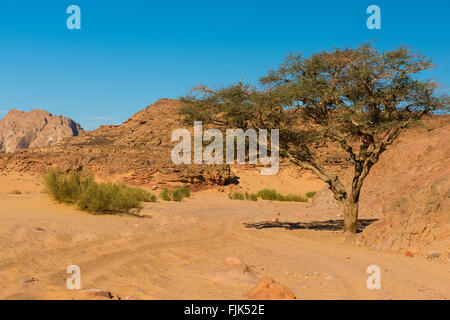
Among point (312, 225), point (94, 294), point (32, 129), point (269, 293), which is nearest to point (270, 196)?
point (312, 225)

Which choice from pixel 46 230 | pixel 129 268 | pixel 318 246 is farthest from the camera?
pixel 318 246

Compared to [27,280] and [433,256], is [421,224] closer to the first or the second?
[433,256]

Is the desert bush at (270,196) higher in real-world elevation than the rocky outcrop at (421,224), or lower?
lower

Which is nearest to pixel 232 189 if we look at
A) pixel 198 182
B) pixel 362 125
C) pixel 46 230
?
pixel 198 182

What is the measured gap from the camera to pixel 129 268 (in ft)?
20.9

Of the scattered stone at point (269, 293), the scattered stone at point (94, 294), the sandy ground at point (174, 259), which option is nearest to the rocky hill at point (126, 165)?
the sandy ground at point (174, 259)

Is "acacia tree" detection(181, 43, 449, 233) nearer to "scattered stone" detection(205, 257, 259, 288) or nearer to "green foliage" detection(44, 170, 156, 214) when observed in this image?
"green foliage" detection(44, 170, 156, 214)

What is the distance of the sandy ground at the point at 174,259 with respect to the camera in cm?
529

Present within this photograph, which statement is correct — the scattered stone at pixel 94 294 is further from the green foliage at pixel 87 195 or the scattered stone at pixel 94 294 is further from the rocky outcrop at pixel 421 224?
the green foliage at pixel 87 195

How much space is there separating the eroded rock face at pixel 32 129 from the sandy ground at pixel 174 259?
82.1m

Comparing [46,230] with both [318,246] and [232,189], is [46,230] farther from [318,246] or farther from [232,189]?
[232,189]

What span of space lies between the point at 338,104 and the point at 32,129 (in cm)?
9544

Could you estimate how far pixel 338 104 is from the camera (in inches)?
427
